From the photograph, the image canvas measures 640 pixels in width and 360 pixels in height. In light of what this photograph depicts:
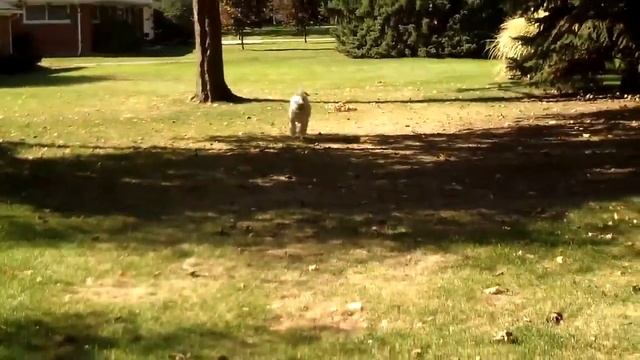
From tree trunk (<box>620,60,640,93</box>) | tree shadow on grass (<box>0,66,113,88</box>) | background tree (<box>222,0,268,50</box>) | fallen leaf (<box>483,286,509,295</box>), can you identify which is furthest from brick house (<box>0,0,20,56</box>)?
fallen leaf (<box>483,286,509,295</box>)

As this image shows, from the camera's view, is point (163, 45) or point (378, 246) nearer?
point (378, 246)

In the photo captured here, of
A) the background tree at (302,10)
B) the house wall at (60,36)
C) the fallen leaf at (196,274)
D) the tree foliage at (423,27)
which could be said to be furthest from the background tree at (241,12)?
the fallen leaf at (196,274)

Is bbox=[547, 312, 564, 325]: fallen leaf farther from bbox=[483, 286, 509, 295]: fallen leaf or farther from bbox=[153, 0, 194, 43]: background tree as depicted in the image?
bbox=[153, 0, 194, 43]: background tree

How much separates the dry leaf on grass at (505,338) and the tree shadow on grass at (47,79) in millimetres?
23463

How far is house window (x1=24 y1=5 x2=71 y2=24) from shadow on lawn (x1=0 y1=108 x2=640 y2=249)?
35570mm

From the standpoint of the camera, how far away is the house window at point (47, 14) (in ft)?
154

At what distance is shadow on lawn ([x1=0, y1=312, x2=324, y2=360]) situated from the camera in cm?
502

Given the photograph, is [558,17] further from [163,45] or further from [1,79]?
[163,45]

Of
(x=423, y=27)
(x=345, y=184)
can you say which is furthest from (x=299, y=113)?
(x=423, y=27)

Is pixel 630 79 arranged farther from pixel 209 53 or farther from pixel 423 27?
pixel 423 27

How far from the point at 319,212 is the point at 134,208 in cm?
185

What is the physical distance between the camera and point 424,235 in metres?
7.79

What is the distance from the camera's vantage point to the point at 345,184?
10258 millimetres

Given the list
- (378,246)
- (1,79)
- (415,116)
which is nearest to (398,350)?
(378,246)
